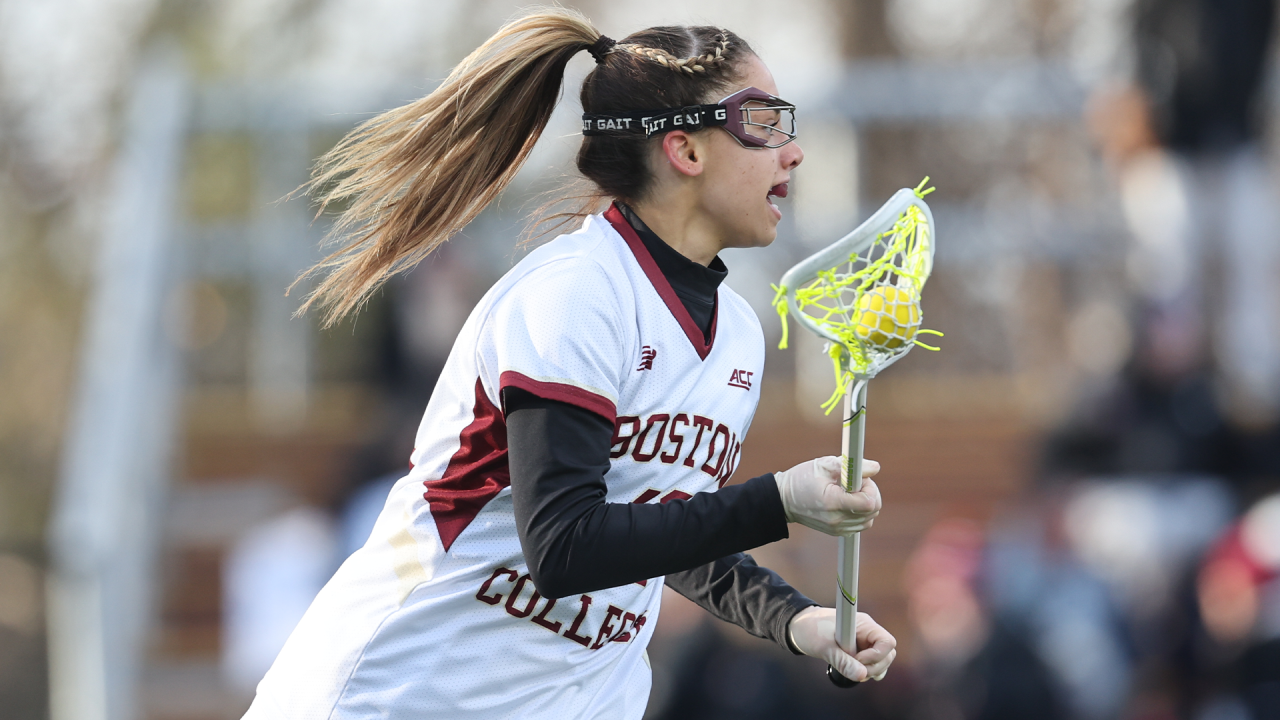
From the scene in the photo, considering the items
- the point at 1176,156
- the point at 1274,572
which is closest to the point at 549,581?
the point at 1274,572

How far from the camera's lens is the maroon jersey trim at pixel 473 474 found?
2.53 m

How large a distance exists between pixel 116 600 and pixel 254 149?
358 centimetres

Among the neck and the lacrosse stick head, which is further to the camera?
the neck

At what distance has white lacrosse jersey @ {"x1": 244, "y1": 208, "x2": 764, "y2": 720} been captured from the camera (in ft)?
8.34

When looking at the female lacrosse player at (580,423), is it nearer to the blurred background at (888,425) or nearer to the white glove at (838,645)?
the white glove at (838,645)

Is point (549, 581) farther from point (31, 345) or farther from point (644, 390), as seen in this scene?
point (31, 345)

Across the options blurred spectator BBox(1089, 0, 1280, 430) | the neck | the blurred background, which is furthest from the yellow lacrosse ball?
blurred spectator BBox(1089, 0, 1280, 430)

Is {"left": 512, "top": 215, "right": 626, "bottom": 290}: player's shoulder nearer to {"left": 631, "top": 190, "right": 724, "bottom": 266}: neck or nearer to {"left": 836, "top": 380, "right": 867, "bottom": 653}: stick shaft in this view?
{"left": 631, "top": 190, "right": 724, "bottom": 266}: neck

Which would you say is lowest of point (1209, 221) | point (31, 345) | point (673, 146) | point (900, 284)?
point (31, 345)

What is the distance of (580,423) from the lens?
93.2 inches

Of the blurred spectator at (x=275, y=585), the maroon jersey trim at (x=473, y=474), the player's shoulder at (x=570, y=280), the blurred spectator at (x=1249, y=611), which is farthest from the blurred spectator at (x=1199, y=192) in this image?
the maroon jersey trim at (x=473, y=474)

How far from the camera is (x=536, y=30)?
115 inches

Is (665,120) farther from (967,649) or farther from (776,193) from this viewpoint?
(967,649)

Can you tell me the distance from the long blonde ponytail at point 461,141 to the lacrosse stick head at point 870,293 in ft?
2.77
